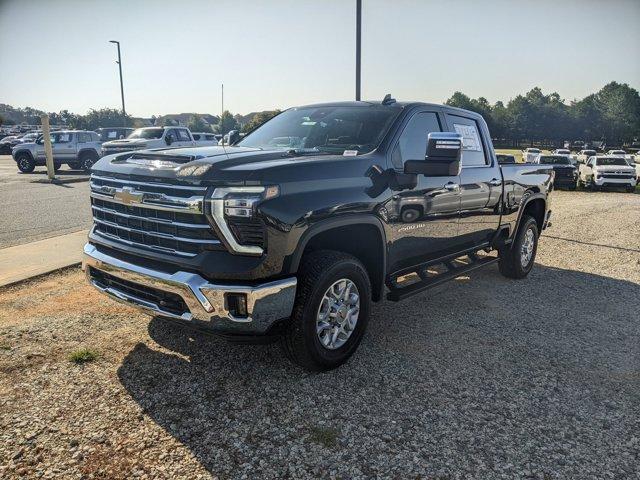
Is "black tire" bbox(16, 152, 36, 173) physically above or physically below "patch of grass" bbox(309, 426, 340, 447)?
above

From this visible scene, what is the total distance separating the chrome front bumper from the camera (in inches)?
119

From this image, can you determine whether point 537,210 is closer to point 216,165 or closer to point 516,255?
point 516,255

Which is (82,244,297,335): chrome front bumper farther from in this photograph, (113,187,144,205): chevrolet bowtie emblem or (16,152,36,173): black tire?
(16,152,36,173): black tire

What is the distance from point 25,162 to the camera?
21.2m

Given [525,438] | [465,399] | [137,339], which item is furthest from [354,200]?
[137,339]

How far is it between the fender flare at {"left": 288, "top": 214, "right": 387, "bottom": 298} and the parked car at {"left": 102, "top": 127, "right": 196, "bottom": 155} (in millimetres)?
13822

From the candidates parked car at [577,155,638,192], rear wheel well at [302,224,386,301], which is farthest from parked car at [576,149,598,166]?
rear wheel well at [302,224,386,301]

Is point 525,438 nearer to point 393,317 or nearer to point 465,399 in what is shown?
point 465,399

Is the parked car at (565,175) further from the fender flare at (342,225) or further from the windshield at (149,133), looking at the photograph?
the fender flare at (342,225)

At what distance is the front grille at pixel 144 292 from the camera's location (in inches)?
126

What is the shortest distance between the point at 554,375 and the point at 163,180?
10.4ft

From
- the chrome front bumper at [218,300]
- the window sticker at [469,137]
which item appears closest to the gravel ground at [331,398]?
the chrome front bumper at [218,300]

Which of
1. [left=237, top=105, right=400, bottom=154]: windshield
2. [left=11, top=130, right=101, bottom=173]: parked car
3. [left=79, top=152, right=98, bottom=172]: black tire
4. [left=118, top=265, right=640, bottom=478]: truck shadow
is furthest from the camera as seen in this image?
[left=79, top=152, right=98, bottom=172]: black tire

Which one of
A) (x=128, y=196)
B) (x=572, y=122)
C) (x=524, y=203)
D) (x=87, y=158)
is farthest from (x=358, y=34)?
(x=572, y=122)
